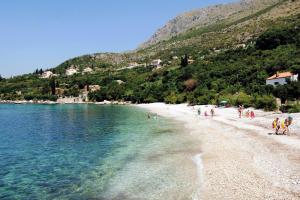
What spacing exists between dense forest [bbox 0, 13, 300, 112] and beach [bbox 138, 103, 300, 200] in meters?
16.6

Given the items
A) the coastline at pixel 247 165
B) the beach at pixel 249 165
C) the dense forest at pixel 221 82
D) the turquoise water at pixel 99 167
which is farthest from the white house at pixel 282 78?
the turquoise water at pixel 99 167

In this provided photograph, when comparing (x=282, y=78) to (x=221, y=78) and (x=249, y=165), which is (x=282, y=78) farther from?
(x=249, y=165)

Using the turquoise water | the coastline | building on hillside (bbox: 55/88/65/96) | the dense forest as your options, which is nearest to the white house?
the dense forest

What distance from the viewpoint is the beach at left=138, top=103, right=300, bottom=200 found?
54.3 ft

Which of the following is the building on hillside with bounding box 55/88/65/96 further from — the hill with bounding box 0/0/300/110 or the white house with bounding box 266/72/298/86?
the white house with bounding box 266/72/298/86

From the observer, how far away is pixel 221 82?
94.7 metres

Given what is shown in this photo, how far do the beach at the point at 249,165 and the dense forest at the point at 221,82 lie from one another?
1665 cm

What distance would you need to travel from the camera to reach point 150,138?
3769 cm

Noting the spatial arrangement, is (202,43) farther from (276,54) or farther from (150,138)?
(150,138)

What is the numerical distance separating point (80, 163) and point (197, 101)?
63167 mm

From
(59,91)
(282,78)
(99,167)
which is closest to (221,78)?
(282,78)

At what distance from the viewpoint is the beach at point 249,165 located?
16.5 metres

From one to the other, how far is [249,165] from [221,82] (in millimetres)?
74582

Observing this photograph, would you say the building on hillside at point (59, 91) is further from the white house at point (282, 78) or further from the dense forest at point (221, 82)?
the white house at point (282, 78)
